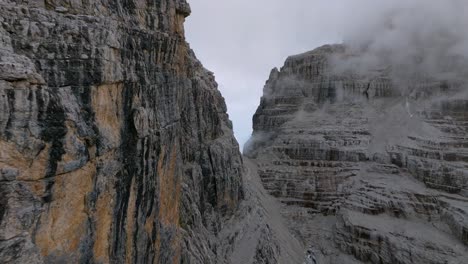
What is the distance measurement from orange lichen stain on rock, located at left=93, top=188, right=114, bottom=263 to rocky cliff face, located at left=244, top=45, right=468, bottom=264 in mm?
48912

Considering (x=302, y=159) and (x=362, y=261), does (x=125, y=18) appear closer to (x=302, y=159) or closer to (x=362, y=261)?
(x=362, y=261)

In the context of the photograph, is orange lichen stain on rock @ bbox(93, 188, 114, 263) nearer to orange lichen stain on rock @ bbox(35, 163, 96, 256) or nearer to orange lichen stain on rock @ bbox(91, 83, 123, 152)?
orange lichen stain on rock @ bbox(35, 163, 96, 256)

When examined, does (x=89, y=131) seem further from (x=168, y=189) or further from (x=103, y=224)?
(x=168, y=189)

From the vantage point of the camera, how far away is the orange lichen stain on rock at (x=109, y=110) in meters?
19.2

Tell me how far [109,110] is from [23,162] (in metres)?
5.85

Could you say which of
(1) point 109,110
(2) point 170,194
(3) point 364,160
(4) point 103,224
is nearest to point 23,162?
(1) point 109,110

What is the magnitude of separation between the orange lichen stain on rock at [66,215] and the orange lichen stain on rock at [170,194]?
861 centimetres

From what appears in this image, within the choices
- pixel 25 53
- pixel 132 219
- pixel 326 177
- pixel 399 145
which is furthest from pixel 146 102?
pixel 399 145

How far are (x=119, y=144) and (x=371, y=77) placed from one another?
273 ft

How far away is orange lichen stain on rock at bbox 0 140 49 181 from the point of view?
48.0 ft

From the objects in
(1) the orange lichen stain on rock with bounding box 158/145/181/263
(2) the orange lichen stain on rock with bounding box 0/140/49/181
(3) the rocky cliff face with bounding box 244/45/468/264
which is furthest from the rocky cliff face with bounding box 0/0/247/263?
(3) the rocky cliff face with bounding box 244/45/468/264

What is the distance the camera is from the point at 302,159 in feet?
277

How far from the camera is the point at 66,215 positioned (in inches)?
682

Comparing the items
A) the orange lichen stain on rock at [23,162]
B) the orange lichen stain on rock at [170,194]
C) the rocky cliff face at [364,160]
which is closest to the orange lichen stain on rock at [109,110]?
the orange lichen stain on rock at [23,162]
